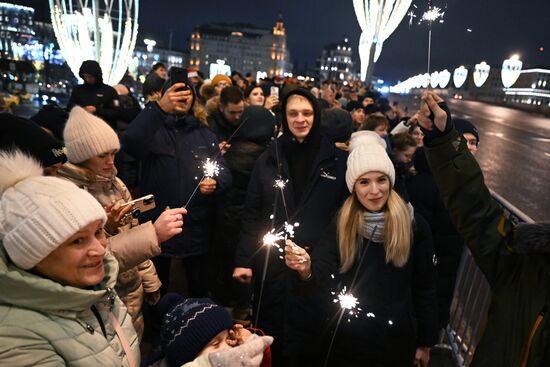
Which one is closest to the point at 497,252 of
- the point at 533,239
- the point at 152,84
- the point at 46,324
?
the point at 533,239

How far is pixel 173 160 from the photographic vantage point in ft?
11.9

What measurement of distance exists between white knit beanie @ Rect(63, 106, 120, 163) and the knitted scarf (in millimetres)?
1900

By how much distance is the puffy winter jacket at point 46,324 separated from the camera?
50.2 inches

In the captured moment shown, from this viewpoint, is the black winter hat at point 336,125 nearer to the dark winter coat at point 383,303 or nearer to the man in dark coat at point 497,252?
the dark winter coat at point 383,303

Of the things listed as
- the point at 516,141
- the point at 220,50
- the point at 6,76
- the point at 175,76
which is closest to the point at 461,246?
the point at 175,76

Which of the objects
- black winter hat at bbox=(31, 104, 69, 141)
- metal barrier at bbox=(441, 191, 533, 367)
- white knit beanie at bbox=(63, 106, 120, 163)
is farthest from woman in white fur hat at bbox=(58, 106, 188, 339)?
metal barrier at bbox=(441, 191, 533, 367)

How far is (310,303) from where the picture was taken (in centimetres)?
301

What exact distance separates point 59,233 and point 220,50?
15142 centimetres

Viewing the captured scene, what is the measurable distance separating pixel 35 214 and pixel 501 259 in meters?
2.03

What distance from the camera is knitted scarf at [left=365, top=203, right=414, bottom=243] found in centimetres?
258

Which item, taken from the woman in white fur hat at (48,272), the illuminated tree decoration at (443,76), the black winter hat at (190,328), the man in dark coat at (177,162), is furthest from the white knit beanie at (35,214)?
the illuminated tree decoration at (443,76)

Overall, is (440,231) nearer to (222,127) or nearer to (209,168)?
(209,168)

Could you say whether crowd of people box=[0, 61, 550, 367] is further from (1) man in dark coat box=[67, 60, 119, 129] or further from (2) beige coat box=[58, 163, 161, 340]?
(1) man in dark coat box=[67, 60, 119, 129]

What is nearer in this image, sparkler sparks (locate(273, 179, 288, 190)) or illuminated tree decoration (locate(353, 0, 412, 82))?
sparkler sparks (locate(273, 179, 288, 190))
